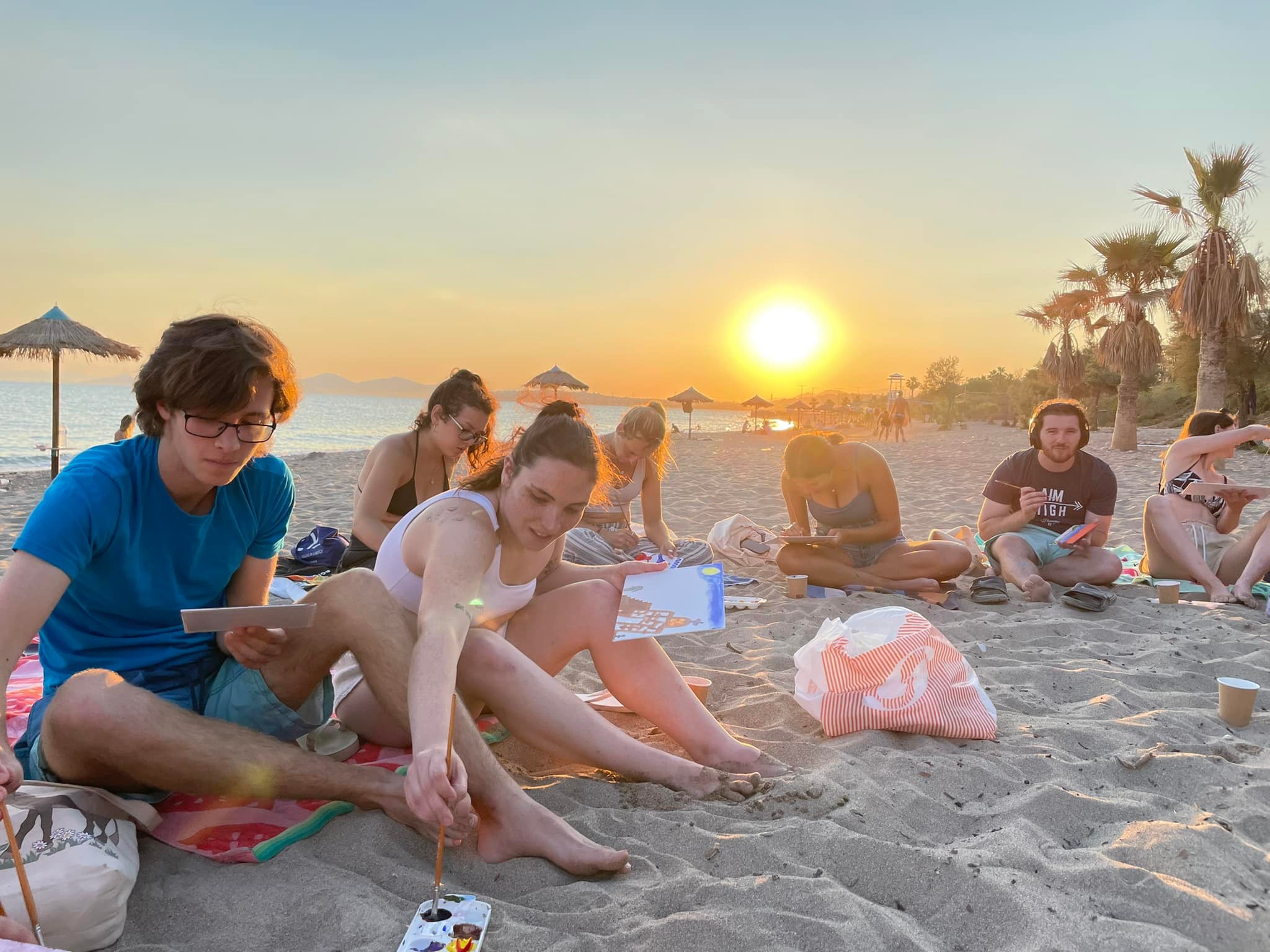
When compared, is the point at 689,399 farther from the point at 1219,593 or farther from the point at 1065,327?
the point at 1219,593

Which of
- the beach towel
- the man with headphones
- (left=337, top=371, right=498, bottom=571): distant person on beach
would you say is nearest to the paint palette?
(left=337, top=371, right=498, bottom=571): distant person on beach

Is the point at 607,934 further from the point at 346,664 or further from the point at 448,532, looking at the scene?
the point at 346,664

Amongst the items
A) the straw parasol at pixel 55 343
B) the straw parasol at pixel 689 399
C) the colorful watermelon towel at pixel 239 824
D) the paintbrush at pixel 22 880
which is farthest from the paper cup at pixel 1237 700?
the straw parasol at pixel 689 399

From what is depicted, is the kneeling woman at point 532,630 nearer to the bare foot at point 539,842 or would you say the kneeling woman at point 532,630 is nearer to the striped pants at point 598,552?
the bare foot at point 539,842

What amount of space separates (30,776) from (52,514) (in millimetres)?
733

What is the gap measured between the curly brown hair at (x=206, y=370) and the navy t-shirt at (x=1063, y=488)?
4.30m

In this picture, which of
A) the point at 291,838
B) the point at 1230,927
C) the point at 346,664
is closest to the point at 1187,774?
the point at 1230,927

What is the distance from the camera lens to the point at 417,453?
4176 mm

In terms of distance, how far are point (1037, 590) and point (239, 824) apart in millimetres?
4127

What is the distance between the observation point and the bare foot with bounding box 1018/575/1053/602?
4.41 meters

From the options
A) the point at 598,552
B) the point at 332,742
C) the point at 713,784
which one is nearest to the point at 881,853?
the point at 713,784

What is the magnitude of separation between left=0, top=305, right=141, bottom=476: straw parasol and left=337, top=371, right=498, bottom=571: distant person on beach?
10.4 m

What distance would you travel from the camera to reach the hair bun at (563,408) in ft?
9.48

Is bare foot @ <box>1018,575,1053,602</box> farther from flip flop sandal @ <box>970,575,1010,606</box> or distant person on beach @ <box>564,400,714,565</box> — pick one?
distant person on beach @ <box>564,400,714,565</box>
